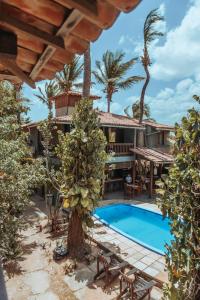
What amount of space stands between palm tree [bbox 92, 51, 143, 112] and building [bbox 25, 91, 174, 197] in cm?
561

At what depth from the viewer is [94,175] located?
9438 mm

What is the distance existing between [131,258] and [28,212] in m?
8.05

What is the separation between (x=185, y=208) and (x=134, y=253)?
21.8 ft

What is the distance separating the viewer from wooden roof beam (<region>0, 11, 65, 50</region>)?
1702mm

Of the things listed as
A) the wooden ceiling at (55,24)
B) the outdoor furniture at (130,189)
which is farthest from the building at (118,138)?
the wooden ceiling at (55,24)

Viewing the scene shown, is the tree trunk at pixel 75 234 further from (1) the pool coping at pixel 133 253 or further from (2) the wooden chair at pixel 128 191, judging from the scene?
(2) the wooden chair at pixel 128 191

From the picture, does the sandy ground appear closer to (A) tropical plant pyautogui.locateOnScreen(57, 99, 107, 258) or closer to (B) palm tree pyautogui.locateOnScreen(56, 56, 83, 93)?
(A) tropical plant pyautogui.locateOnScreen(57, 99, 107, 258)

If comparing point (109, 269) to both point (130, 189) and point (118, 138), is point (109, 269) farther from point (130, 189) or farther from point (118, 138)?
point (118, 138)

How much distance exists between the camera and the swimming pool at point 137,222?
13.4 m

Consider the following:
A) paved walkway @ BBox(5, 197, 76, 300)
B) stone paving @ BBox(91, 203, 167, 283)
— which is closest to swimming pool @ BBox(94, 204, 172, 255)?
stone paving @ BBox(91, 203, 167, 283)

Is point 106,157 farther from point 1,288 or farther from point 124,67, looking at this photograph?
point 124,67

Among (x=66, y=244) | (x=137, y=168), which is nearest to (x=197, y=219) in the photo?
(x=66, y=244)

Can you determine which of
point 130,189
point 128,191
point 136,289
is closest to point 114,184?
point 128,191

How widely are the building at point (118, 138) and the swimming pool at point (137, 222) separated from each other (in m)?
2.65
